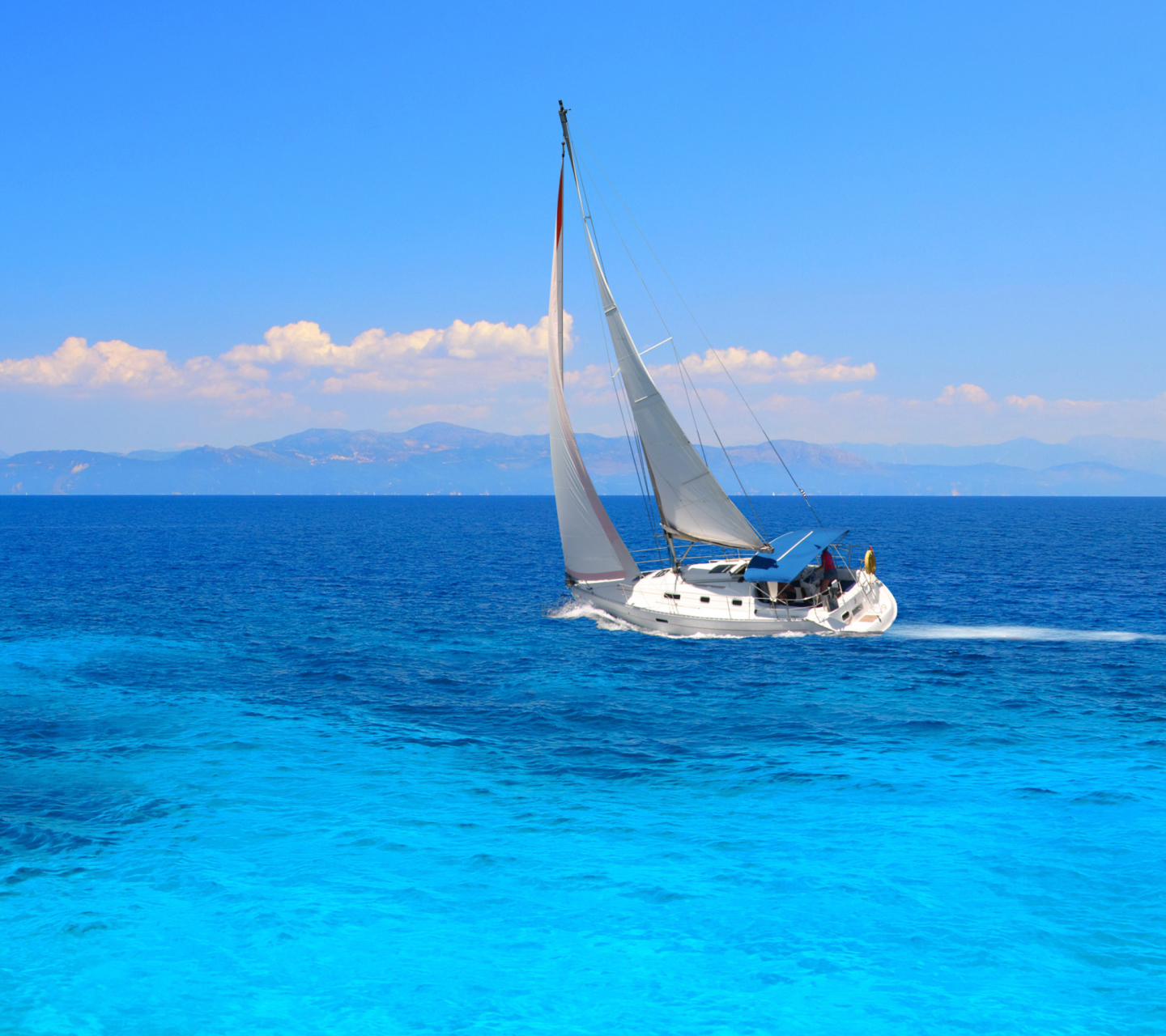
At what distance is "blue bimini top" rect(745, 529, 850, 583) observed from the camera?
37344 mm

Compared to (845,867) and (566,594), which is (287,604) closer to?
(566,594)

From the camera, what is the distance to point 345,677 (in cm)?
3391

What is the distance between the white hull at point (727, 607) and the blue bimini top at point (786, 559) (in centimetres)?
127

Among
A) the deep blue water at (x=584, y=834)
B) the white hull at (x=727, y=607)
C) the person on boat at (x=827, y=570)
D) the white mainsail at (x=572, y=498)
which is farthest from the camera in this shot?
the person on boat at (x=827, y=570)

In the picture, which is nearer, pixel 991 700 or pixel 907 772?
pixel 907 772

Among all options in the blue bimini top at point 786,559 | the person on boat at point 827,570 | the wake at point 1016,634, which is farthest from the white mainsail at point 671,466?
the wake at point 1016,634

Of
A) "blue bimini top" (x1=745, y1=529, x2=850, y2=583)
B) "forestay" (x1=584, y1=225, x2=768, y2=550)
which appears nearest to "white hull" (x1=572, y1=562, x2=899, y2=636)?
"blue bimini top" (x1=745, y1=529, x2=850, y2=583)

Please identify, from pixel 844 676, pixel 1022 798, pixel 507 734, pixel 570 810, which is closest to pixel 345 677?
pixel 507 734

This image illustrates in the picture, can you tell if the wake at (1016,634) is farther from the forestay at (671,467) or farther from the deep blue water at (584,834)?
the forestay at (671,467)

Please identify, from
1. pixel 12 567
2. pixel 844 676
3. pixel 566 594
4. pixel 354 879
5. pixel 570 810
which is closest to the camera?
pixel 354 879

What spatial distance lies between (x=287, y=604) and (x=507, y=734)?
31168 millimetres

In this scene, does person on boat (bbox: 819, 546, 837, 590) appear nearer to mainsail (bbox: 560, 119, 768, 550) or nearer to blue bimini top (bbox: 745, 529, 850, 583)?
blue bimini top (bbox: 745, 529, 850, 583)

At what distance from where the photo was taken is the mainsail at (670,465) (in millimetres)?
39500

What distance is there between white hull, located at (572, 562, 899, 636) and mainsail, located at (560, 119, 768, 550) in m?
2.04
